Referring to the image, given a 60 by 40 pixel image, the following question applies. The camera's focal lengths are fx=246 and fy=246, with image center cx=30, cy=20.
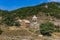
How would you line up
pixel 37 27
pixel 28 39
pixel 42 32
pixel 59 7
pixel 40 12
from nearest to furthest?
pixel 28 39
pixel 42 32
pixel 37 27
pixel 40 12
pixel 59 7

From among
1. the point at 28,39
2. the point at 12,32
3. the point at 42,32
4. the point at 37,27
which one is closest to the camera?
the point at 28,39

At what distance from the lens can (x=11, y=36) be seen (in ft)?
88.5

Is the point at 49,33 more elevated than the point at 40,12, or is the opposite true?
the point at 40,12

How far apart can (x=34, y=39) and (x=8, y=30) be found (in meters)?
4.50

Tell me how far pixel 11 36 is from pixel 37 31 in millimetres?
6085

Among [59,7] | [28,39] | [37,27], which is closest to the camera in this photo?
[28,39]

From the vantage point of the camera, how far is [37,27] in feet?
117

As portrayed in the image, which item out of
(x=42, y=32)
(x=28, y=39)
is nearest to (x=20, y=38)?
(x=28, y=39)

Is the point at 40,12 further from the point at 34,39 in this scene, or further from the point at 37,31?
the point at 34,39

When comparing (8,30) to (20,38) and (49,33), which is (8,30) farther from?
(49,33)

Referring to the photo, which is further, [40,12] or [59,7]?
[59,7]

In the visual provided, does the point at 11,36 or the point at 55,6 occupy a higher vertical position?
the point at 55,6

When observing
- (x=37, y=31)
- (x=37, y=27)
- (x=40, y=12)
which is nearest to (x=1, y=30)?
(x=37, y=31)

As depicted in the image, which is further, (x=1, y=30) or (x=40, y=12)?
(x=40, y=12)
